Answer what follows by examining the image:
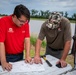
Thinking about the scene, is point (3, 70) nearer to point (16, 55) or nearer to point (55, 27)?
point (16, 55)

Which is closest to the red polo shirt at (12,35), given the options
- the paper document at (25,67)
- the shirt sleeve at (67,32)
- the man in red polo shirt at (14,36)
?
the man in red polo shirt at (14,36)

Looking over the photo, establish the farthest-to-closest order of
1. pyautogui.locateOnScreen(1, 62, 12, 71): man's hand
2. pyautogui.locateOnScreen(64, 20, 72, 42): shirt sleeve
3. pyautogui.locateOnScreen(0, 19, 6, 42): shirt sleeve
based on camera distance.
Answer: pyautogui.locateOnScreen(64, 20, 72, 42): shirt sleeve < pyautogui.locateOnScreen(0, 19, 6, 42): shirt sleeve < pyautogui.locateOnScreen(1, 62, 12, 71): man's hand

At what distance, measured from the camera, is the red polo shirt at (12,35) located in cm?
198

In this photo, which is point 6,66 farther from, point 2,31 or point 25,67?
point 2,31

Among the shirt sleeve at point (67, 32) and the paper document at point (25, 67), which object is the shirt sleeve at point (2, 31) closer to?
Result: the paper document at point (25, 67)

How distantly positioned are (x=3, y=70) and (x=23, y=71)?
0.18 meters

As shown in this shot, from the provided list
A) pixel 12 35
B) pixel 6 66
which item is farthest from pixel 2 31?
pixel 6 66

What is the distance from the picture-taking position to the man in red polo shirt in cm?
188

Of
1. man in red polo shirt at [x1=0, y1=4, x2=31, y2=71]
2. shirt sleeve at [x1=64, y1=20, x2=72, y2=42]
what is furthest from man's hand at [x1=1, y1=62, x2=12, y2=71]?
shirt sleeve at [x1=64, y1=20, x2=72, y2=42]

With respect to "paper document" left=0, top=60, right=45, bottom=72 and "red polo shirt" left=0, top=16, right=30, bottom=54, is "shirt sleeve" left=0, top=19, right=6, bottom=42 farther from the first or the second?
"paper document" left=0, top=60, right=45, bottom=72

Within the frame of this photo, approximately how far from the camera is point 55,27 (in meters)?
2.23

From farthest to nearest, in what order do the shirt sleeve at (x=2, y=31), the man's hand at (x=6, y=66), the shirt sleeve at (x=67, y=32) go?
the shirt sleeve at (x=67, y=32) → the shirt sleeve at (x=2, y=31) → the man's hand at (x=6, y=66)

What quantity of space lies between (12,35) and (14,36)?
0.03 metres

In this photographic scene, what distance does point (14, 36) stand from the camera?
80.4 inches
